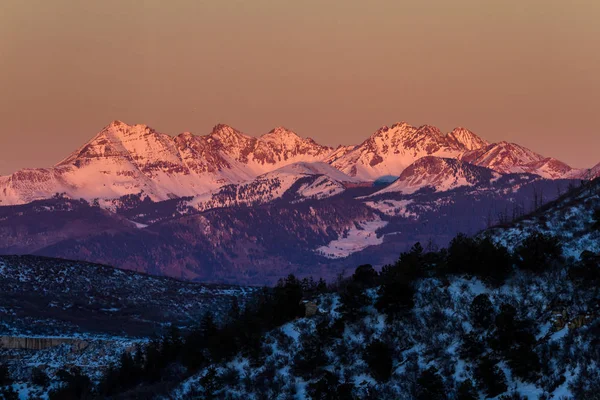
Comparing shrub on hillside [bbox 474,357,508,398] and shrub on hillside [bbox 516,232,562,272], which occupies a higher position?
shrub on hillside [bbox 516,232,562,272]

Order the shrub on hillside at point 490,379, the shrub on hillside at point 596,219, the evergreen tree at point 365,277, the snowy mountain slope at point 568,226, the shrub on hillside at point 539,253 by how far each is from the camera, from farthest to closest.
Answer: the evergreen tree at point 365,277, the shrub on hillside at point 596,219, the snowy mountain slope at point 568,226, the shrub on hillside at point 539,253, the shrub on hillside at point 490,379

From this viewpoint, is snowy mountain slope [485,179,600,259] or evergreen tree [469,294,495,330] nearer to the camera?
evergreen tree [469,294,495,330]

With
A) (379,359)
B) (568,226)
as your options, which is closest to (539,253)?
(568,226)

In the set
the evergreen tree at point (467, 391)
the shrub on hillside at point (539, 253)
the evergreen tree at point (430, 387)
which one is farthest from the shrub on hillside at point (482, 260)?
the evergreen tree at point (467, 391)

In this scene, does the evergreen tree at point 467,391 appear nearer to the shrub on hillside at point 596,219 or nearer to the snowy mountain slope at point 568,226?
the snowy mountain slope at point 568,226

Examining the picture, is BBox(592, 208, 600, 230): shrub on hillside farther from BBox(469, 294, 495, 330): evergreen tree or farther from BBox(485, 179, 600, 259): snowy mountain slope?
BBox(469, 294, 495, 330): evergreen tree

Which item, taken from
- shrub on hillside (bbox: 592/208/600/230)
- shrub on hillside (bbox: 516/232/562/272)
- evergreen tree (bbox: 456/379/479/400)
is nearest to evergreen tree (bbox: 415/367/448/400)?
evergreen tree (bbox: 456/379/479/400)

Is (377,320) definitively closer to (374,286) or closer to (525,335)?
(374,286)

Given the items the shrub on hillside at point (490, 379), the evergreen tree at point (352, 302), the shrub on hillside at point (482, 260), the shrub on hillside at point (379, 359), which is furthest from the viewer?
the evergreen tree at point (352, 302)

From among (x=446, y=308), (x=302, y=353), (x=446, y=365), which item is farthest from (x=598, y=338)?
(x=302, y=353)

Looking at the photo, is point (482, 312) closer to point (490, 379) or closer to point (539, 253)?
point (539, 253)

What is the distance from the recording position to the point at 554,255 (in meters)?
118

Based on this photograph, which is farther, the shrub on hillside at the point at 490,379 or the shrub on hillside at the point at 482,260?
the shrub on hillside at the point at 482,260

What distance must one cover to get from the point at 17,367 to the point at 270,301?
136 feet
